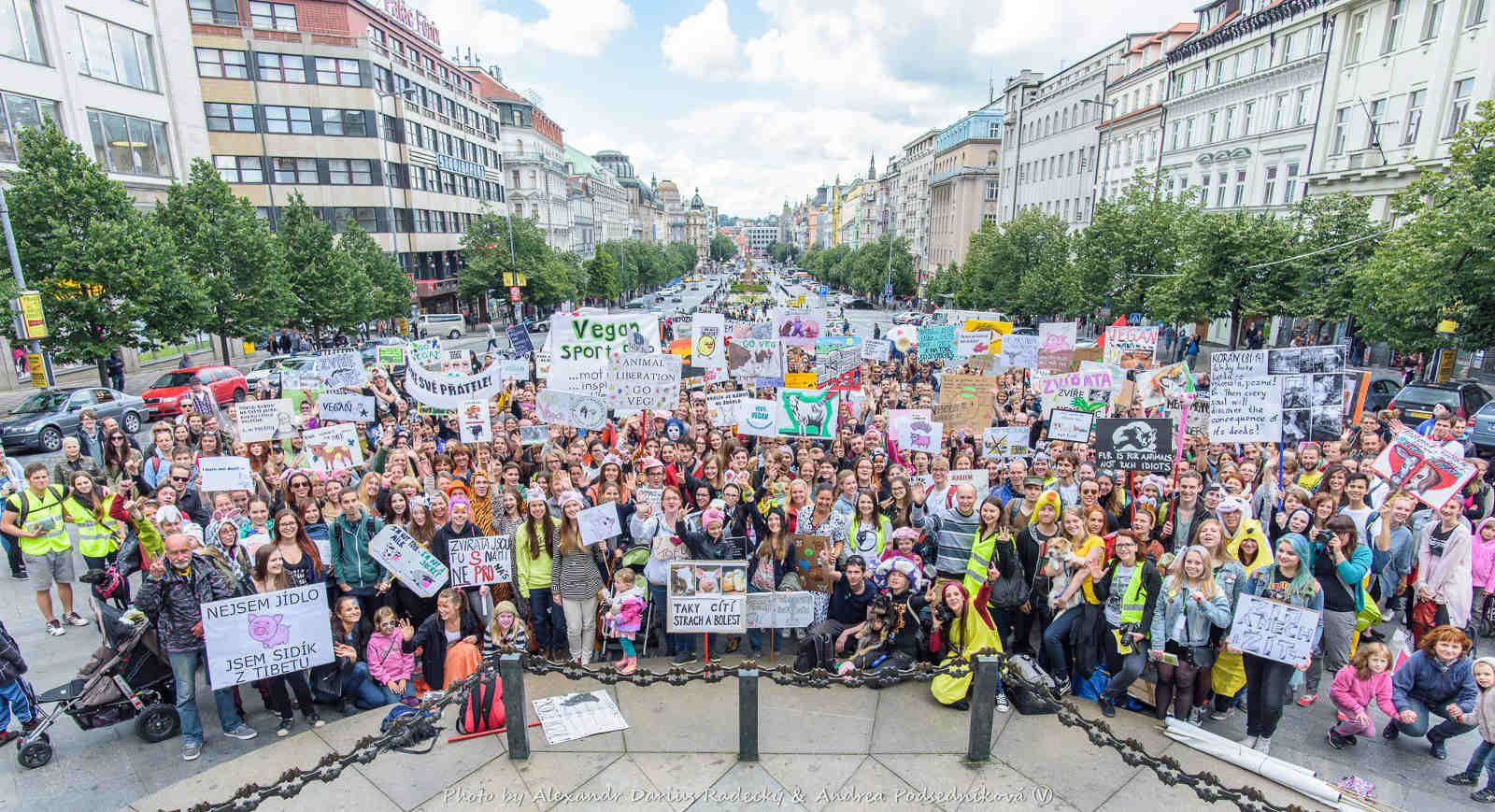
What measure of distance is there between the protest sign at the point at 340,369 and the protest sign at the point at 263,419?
9.37 feet

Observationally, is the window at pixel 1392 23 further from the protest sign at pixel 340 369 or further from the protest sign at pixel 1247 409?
the protest sign at pixel 340 369

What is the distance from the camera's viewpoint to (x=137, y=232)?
20594 millimetres

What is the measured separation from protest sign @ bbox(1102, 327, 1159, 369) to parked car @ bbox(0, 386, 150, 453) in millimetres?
22028

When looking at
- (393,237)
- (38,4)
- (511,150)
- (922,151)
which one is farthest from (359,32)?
(922,151)

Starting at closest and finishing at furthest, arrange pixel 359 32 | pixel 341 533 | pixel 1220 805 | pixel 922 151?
pixel 1220 805 → pixel 341 533 → pixel 359 32 → pixel 922 151

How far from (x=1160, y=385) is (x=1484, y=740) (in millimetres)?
8849

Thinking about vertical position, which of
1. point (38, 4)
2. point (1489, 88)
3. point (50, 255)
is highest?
point (38, 4)

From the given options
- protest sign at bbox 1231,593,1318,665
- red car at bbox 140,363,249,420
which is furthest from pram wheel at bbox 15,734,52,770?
red car at bbox 140,363,249,420

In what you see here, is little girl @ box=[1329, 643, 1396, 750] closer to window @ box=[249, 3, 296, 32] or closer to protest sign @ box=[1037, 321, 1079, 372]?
protest sign @ box=[1037, 321, 1079, 372]

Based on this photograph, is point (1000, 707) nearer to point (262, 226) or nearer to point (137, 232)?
point (137, 232)

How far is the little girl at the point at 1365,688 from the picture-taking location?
5.66 metres

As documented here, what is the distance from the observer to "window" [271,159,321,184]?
45.3 m

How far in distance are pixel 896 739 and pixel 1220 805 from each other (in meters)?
2.20

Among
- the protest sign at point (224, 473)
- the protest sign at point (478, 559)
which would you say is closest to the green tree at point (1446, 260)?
the protest sign at point (478, 559)
